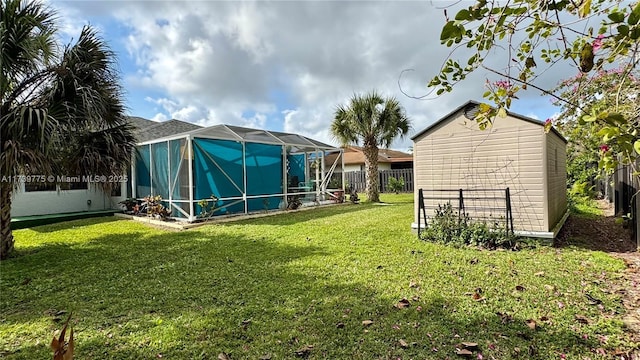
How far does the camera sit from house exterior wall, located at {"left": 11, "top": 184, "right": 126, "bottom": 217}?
11.1 m

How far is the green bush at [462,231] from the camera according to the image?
615 cm

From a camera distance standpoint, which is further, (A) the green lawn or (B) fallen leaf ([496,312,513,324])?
(B) fallen leaf ([496,312,513,324])

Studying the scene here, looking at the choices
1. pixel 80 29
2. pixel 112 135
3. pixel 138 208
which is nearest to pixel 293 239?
pixel 112 135

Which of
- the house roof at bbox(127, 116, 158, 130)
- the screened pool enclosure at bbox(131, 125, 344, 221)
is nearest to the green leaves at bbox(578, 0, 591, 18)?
the screened pool enclosure at bbox(131, 125, 344, 221)

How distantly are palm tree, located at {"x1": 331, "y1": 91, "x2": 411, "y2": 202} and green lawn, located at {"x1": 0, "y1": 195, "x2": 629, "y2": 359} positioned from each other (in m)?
8.93

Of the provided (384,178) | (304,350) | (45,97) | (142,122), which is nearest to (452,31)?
(304,350)

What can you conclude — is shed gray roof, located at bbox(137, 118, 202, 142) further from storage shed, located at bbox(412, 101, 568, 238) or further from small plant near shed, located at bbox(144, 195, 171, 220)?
storage shed, located at bbox(412, 101, 568, 238)

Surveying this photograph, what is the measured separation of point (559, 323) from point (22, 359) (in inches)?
191

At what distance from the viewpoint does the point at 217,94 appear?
1380 centimetres

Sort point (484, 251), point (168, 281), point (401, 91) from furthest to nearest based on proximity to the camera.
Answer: point (484, 251), point (168, 281), point (401, 91)

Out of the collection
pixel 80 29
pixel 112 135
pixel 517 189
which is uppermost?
pixel 80 29

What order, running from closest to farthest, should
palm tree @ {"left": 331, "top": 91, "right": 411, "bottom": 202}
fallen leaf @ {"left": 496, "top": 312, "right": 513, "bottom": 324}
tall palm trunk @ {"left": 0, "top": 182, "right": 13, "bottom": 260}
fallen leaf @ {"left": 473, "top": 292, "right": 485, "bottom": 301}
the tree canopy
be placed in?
the tree canopy, fallen leaf @ {"left": 496, "top": 312, "right": 513, "bottom": 324}, fallen leaf @ {"left": 473, "top": 292, "right": 485, "bottom": 301}, tall palm trunk @ {"left": 0, "top": 182, "right": 13, "bottom": 260}, palm tree @ {"left": 331, "top": 91, "right": 411, "bottom": 202}

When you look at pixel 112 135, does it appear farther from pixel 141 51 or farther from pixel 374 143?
pixel 374 143

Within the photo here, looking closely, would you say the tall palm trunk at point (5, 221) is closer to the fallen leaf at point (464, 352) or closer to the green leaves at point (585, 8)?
the fallen leaf at point (464, 352)
